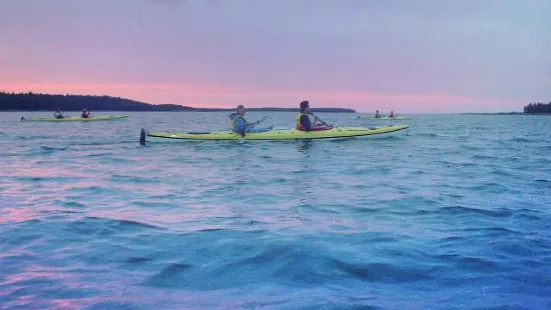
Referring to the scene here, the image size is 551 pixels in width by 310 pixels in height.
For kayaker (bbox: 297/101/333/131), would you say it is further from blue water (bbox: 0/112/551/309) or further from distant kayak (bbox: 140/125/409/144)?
blue water (bbox: 0/112/551/309)

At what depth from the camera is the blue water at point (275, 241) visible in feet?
14.4

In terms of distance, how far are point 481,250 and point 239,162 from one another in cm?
1094

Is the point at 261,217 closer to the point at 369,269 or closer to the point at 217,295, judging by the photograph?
the point at 369,269

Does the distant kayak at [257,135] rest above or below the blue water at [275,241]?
above

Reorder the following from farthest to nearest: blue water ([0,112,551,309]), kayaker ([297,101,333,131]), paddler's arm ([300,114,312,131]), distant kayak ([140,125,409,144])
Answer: paddler's arm ([300,114,312,131]), kayaker ([297,101,333,131]), distant kayak ([140,125,409,144]), blue water ([0,112,551,309])

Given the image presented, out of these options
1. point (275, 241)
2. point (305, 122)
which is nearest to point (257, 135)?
point (305, 122)

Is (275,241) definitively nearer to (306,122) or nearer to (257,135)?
(257,135)

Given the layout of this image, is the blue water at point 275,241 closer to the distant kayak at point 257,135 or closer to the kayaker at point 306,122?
the distant kayak at point 257,135

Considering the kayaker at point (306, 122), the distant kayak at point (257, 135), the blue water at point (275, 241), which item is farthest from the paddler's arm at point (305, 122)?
the blue water at point (275, 241)

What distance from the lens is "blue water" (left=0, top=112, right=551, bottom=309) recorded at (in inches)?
173

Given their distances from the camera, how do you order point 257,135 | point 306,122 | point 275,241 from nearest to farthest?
point 275,241 < point 257,135 < point 306,122

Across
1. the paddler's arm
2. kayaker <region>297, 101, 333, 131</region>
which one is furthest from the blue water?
the paddler's arm

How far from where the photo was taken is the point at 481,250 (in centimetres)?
573

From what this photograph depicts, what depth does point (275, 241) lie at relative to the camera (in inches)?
241
